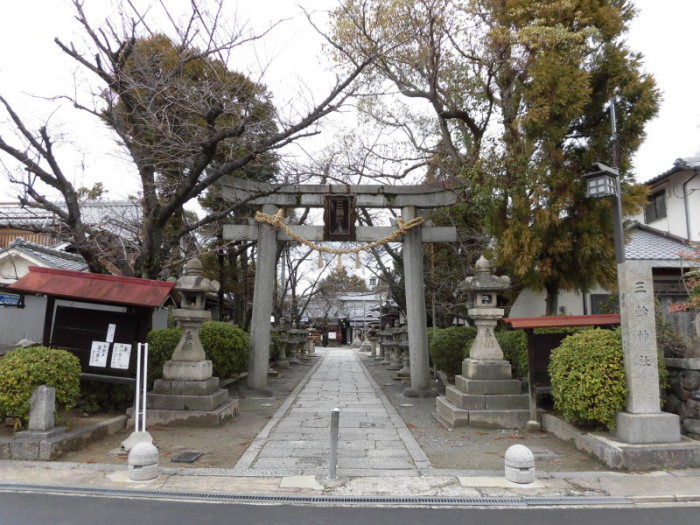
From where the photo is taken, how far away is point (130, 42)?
924 cm

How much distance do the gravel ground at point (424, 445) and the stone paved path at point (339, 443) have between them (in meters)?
0.27

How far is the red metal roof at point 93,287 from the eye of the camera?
7.97 meters

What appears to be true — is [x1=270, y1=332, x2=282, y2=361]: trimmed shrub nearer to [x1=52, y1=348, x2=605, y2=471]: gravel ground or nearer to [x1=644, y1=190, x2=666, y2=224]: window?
[x1=52, y1=348, x2=605, y2=471]: gravel ground

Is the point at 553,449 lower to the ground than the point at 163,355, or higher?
lower

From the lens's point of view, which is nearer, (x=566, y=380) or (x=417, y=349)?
(x=566, y=380)

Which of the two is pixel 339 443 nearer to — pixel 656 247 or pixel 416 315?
pixel 416 315

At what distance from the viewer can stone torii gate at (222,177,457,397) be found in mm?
12734

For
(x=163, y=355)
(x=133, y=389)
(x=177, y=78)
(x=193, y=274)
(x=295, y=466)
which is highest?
(x=177, y=78)

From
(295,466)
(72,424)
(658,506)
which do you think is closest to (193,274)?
(72,424)

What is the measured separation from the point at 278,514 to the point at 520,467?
9.94 ft

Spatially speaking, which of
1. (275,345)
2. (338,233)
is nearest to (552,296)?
(338,233)

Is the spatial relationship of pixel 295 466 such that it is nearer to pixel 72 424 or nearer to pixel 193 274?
pixel 72 424

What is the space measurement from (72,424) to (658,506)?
8.50 meters

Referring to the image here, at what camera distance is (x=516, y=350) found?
34.6ft
